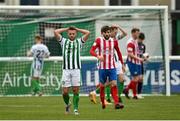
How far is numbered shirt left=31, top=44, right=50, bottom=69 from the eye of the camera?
93.2ft

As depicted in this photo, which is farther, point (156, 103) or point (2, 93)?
point (2, 93)

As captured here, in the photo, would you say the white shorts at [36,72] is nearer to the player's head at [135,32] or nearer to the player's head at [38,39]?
the player's head at [38,39]

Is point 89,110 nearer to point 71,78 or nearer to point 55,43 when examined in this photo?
point 71,78

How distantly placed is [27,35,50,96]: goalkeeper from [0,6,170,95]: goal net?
64 cm

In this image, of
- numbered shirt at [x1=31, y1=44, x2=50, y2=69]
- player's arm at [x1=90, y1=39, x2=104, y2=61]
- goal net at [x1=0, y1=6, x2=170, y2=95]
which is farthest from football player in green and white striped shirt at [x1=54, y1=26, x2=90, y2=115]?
goal net at [x1=0, y1=6, x2=170, y2=95]

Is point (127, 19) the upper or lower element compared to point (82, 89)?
upper

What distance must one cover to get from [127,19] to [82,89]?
300 centimetres

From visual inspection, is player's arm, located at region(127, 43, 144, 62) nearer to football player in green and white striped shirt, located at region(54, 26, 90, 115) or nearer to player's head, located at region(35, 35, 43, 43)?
player's head, located at region(35, 35, 43, 43)

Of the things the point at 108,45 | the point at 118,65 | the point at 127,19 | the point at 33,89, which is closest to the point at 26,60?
the point at 33,89

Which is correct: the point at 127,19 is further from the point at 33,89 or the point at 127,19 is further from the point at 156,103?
the point at 156,103

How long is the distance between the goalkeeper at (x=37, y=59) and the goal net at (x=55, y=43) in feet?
Result: 2.09

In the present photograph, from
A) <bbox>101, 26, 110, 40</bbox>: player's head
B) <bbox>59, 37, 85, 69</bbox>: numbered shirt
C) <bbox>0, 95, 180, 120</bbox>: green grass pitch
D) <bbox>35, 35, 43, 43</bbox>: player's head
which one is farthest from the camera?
<bbox>35, 35, 43, 43</bbox>: player's head

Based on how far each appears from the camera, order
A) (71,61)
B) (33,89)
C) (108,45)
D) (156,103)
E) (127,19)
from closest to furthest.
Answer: (71,61) → (108,45) → (156,103) → (33,89) → (127,19)

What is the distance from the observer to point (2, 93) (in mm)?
28906
